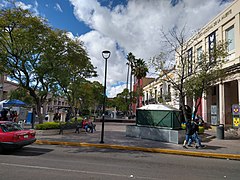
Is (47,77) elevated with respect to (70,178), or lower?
elevated

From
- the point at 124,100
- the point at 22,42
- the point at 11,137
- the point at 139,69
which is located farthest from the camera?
the point at 124,100

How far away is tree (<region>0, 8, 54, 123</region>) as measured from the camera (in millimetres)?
12219

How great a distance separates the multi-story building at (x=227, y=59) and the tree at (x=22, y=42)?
12361 mm

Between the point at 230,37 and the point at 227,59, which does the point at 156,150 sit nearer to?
the point at 227,59

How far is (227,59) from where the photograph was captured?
19453 mm

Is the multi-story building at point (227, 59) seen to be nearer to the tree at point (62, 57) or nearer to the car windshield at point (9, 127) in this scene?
the tree at point (62, 57)

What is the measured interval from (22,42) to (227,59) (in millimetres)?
18396

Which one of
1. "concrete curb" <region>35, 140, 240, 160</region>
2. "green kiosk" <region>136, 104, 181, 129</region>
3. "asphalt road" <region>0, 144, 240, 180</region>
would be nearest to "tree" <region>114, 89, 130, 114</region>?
"green kiosk" <region>136, 104, 181, 129</region>

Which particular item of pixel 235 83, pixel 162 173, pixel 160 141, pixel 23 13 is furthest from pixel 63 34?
pixel 235 83

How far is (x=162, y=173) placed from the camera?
6.33 meters

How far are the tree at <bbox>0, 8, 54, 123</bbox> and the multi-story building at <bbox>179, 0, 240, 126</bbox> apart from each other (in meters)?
12.4

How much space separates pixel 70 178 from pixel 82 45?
47.9 feet

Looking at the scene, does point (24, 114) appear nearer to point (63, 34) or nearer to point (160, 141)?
point (63, 34)

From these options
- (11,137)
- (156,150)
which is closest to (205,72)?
(156,150)
